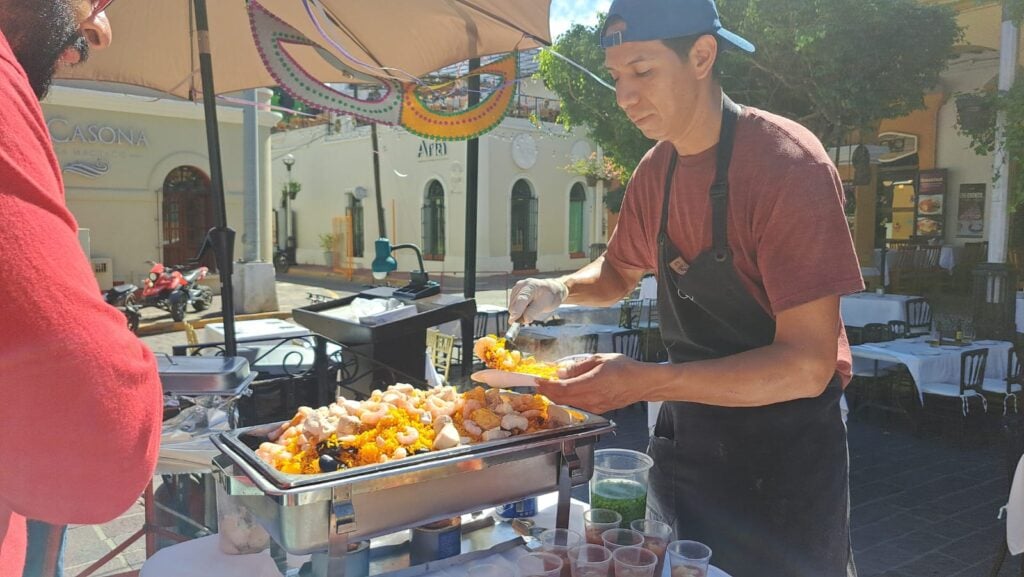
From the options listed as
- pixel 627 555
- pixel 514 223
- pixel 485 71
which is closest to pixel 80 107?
pixel 514 223

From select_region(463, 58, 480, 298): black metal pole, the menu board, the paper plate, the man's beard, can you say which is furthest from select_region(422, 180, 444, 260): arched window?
the man's beard

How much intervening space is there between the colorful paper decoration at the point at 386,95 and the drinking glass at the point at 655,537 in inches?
107

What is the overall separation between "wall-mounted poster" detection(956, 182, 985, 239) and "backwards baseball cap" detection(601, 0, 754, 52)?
1417cm

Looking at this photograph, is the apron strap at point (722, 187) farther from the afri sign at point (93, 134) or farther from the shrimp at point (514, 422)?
the afri sign at point (93, 134)

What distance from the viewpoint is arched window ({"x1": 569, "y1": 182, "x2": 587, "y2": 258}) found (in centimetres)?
2500

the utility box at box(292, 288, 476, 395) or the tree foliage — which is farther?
the tree foliage

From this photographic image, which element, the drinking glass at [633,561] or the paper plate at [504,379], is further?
the paper plate at [504,379]

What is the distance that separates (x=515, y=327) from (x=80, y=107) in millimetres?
16214

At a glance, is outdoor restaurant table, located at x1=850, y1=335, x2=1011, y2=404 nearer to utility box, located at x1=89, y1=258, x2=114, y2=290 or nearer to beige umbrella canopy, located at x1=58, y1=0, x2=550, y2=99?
beige umbrella canopy, located at x1=58, y1=0, x2=550, y2=99

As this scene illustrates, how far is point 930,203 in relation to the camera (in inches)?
554

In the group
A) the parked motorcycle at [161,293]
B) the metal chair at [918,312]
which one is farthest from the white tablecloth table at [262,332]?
the metal chair at [918,312]

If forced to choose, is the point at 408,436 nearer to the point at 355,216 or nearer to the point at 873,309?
the point at 873,309

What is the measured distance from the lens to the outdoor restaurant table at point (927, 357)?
6.31 m

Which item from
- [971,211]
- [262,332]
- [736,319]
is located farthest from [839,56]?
[736,319]
